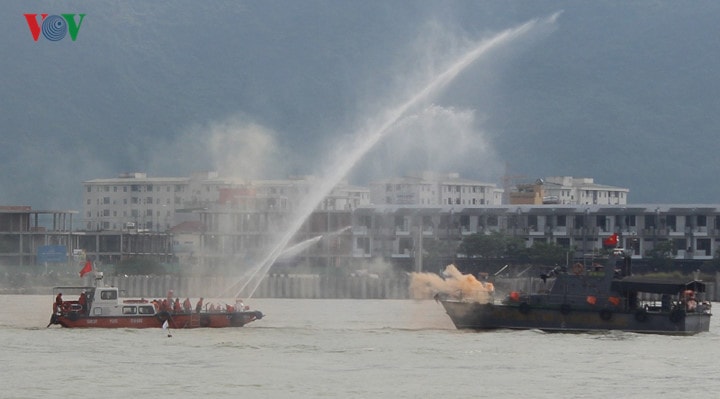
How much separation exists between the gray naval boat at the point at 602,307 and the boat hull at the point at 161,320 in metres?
13.5

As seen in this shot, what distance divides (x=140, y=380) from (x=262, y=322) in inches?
1205

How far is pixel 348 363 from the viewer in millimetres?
73812

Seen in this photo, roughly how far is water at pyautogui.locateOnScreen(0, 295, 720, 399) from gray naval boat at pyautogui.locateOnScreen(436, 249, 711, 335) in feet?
3.58

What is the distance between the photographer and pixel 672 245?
17062 cm

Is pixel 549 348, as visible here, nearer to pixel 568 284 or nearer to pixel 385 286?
pixel 568 284

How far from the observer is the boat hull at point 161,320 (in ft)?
293

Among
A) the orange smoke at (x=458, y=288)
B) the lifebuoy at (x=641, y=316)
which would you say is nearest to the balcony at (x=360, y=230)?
the orange smoke at (x=458, y=288)

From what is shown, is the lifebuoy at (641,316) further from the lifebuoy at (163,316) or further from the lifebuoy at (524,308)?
the lifebuoy at (163,316)

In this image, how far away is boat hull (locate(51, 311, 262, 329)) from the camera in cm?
8925

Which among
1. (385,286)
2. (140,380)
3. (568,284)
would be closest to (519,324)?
(568,284)

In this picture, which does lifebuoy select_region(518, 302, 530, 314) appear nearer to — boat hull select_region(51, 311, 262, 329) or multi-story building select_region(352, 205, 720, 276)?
boat hull select_region(51, 311, 262, 329)

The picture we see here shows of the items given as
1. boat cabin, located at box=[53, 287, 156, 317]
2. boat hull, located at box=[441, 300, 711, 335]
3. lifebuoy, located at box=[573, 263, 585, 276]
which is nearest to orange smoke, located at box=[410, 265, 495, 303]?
boat hull, located at box=[441, 300, 711, 335]

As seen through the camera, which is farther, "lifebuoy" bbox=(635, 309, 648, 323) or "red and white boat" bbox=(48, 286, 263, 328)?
"lifebuoy" bbox=(635, 309, 648, 323)

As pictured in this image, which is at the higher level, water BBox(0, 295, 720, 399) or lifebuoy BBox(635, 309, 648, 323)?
lifebuoy BBox(635, 309, 648, 323)
